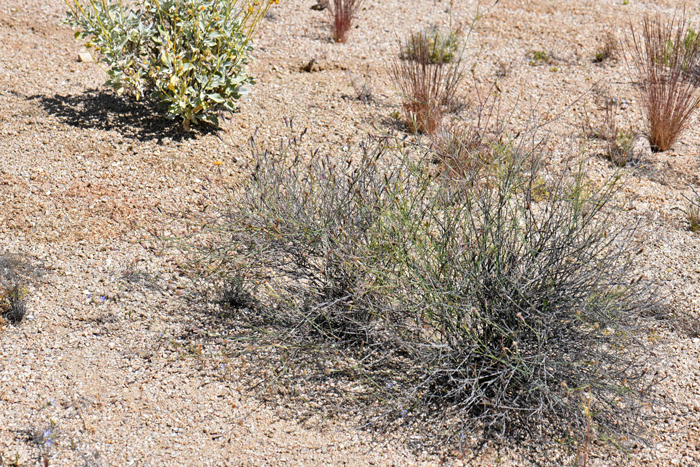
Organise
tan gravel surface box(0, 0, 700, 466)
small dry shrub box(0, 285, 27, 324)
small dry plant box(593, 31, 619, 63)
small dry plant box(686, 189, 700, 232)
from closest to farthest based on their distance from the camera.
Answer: tan gravel surface box(0, 0, 700, 466), small dry shrub box(0, 285, 27, 324), small dry plant box(686, 189, 700, 232), small dry plant box(593, 31, 619, 63)

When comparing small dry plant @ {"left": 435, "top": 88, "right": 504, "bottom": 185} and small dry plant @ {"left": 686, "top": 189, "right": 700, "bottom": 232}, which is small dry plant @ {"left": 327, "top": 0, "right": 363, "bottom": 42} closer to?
small dry plant @ {"left": 435, "top": 88, "right": 504, "bottom": 185}

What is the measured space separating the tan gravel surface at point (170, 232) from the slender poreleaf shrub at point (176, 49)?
0.87ft

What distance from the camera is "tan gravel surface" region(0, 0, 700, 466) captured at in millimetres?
2424

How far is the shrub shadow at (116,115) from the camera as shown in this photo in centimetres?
416

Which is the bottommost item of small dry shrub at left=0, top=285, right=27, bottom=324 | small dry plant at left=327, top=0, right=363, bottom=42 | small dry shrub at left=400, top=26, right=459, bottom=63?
small dry shrub at left=0, top=285, right=27, bottom=324

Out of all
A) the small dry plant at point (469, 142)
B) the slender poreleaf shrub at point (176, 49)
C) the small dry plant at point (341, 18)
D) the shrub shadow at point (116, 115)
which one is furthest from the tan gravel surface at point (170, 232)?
the small dry plant at point (469, 142)

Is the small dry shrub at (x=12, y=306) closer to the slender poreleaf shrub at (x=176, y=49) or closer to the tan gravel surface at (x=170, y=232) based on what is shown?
the tan gravel surface at (x=170, y=232)

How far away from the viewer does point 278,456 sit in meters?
2.36

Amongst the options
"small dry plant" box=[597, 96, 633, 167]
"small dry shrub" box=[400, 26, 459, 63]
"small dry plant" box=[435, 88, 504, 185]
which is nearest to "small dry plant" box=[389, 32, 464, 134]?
"small dry shrub" box=[400, 26, 459, 63]

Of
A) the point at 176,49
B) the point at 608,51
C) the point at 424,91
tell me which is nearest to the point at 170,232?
the point at 176,49

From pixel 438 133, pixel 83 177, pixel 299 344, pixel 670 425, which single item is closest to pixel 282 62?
pixel 438 133

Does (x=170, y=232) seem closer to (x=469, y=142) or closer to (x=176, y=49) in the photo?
(x=176, y=49)

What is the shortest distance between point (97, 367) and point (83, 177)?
1449mm

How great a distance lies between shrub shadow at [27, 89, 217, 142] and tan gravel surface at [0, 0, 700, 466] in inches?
0.6
